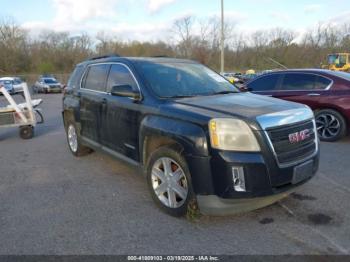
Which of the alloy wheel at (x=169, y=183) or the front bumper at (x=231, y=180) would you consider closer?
the front bumper at (x=231, y=180)

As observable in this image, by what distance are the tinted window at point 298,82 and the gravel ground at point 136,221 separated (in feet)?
8.40

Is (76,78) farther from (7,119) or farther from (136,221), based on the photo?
(136,221)

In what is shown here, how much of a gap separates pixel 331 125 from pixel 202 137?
5.04m

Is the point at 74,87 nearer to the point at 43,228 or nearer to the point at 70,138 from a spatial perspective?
the point at 70,138

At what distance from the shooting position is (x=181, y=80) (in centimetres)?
433

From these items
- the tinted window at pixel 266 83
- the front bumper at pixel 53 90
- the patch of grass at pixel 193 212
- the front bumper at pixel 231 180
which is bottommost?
the front bumper at pixel 53 90

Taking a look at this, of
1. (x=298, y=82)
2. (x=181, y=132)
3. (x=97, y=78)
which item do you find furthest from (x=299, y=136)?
(x=298, y=82)

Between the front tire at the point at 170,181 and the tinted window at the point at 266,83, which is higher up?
the tinted window at the point at 266,83

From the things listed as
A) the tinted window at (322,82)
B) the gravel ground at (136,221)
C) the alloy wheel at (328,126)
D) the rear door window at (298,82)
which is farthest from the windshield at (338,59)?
the gravel ground at (136,221)

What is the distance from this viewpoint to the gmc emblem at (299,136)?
330 cm

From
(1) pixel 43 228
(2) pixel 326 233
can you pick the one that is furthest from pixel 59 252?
(2) pixel 326 233

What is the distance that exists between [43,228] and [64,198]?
2.72 ft

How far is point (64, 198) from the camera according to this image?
4.23 metres

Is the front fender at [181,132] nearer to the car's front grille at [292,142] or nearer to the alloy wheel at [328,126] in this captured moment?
the car's front grille at [292,142]
